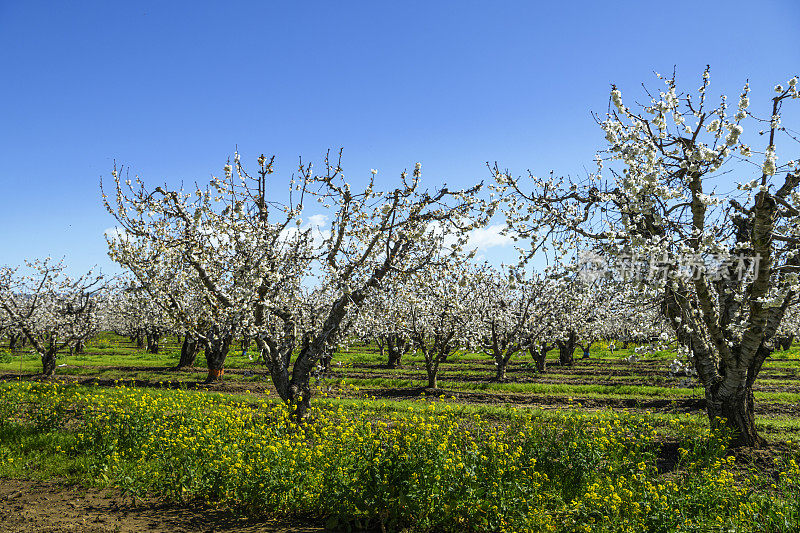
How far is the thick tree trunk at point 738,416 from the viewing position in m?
10.9

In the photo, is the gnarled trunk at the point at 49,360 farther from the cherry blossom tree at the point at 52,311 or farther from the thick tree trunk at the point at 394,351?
the thick tree trunk at the point at 394,351

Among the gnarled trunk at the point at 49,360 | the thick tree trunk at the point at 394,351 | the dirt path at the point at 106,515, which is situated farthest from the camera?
the thick tree trunk at the point at 394,351

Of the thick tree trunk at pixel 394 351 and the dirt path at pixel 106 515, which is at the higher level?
the thick tree trunk at pixel 394 351

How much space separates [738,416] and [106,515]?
1232 cm

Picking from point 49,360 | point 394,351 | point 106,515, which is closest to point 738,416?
point 106,515

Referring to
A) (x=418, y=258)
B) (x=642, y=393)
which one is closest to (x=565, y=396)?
(x=642, y=393)

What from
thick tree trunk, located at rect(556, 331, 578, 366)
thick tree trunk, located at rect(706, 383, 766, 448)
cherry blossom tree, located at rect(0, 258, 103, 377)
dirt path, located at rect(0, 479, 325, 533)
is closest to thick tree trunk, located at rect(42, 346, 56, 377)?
cherry blossom tree, located at rect(0, 258, 103, 377)

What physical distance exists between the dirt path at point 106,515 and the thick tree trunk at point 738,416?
9.23 meters

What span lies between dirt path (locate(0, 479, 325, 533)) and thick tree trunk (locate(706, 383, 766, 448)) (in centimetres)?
923

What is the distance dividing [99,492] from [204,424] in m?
2.29

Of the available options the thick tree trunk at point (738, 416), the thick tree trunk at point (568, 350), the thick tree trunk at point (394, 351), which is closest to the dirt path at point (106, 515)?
the thick tree trunk at point (738, 416)

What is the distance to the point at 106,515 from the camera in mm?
7672

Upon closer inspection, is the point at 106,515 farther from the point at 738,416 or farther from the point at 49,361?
the point at 49,361

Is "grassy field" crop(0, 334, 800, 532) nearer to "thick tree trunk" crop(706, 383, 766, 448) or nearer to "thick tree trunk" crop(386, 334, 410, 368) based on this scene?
"thick tree trunk" crop(706, 383, 766, 448)
